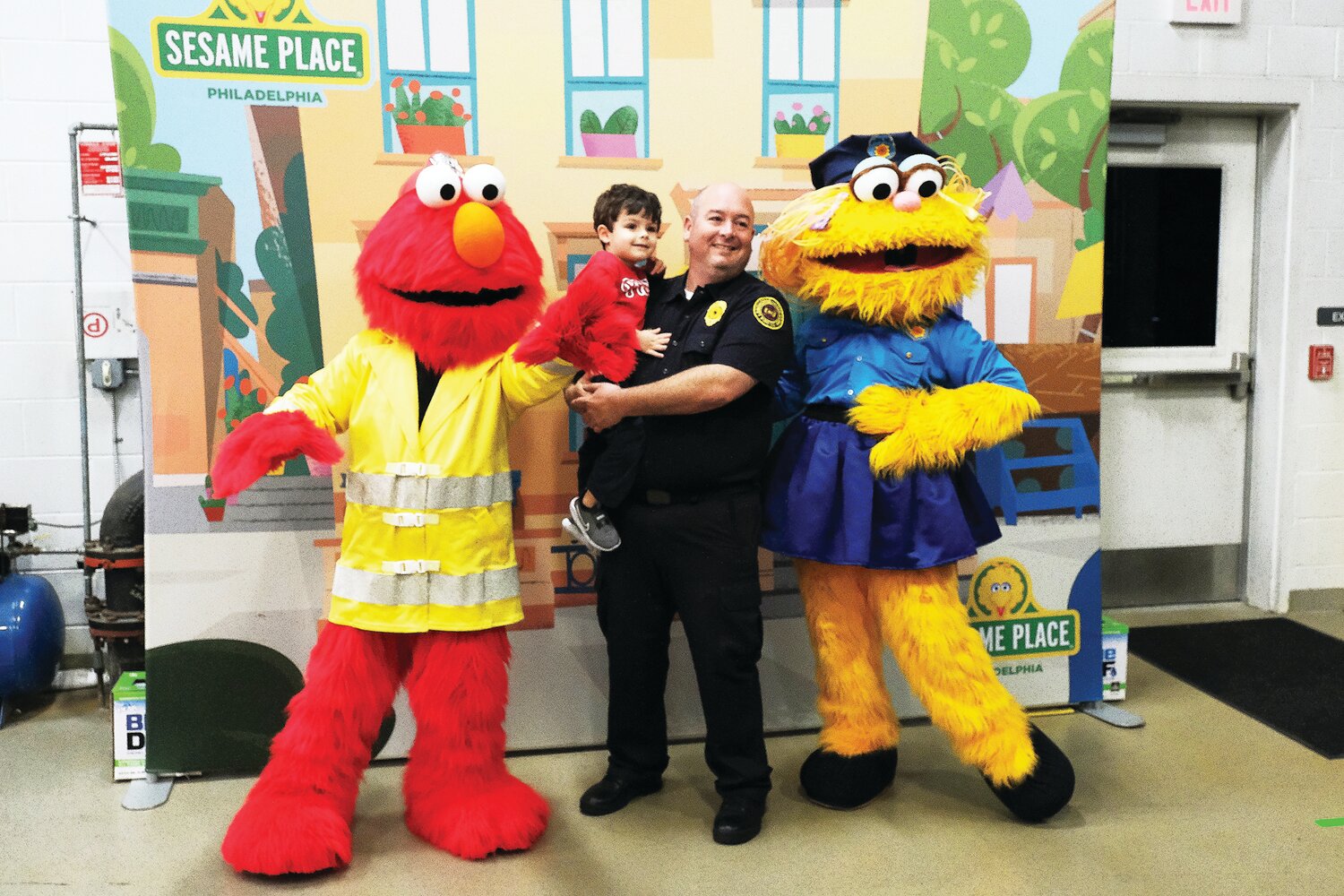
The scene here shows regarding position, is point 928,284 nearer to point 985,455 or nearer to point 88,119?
point 985,455

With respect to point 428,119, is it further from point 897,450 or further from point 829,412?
point 897,450

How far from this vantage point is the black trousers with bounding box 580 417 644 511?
7.84 ft

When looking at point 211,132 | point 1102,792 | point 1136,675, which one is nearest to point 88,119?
point 211,132

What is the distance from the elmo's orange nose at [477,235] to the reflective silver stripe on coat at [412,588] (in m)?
0.71

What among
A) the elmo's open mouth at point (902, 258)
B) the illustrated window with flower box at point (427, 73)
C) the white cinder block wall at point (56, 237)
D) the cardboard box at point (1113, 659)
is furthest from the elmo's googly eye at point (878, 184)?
the white cinder block wall at point (56, 237)

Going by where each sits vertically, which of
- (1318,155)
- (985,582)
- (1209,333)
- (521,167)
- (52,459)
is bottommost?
(985,582)

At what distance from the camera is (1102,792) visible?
266 cm

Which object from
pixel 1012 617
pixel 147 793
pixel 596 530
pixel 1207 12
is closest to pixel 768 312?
pixel 596 530

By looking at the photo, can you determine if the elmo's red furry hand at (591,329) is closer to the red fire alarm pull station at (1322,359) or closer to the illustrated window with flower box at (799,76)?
the illustrated window with flower box at (799,76)

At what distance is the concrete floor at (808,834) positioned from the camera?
2254mm

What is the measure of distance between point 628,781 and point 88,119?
2639mm

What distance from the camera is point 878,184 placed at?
7.88 feet

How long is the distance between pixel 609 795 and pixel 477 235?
4.50 ft

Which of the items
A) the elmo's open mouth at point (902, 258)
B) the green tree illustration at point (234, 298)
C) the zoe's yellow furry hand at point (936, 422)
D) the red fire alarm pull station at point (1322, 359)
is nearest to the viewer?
the zoe's yellow furry hand at point (936, 422)
